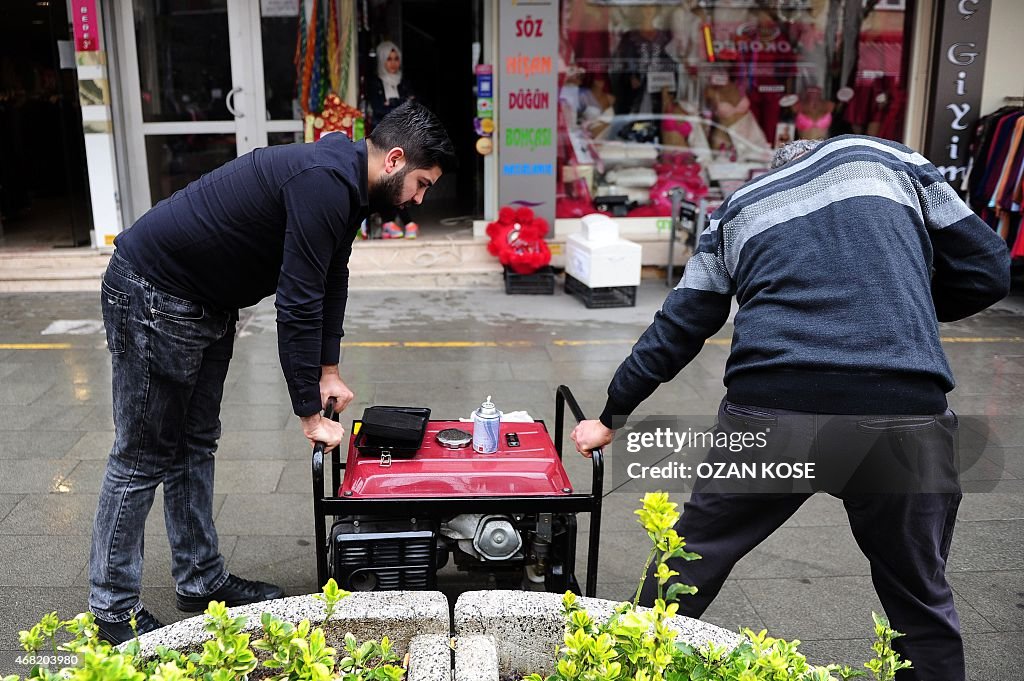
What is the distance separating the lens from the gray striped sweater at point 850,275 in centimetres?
220

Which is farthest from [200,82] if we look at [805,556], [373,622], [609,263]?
[373,622]

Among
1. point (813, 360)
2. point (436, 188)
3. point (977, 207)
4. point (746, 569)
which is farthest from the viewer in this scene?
point (436, 188)

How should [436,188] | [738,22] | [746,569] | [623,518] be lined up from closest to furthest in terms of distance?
[746,569] < [623,518] < [738,22] < [436,188]

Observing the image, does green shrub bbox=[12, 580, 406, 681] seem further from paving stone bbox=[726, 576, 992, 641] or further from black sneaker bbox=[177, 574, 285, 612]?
paving stone bbox=[726, 576, 992, 641]

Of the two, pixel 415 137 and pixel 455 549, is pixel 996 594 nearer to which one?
pixel 455 549

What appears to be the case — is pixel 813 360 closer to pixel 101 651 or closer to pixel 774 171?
pixel 774 171

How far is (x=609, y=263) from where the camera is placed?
781cm

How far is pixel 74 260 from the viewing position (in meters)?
8.65

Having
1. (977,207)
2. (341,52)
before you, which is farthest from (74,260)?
(977,207)

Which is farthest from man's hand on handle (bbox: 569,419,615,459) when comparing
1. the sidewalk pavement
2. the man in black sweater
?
the sidewalk pavement

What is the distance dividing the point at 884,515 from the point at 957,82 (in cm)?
799

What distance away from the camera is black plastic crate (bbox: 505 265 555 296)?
Answer: 843 centimetres

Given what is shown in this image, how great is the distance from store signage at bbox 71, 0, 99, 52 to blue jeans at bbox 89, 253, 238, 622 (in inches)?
260

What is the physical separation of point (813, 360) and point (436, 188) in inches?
402
